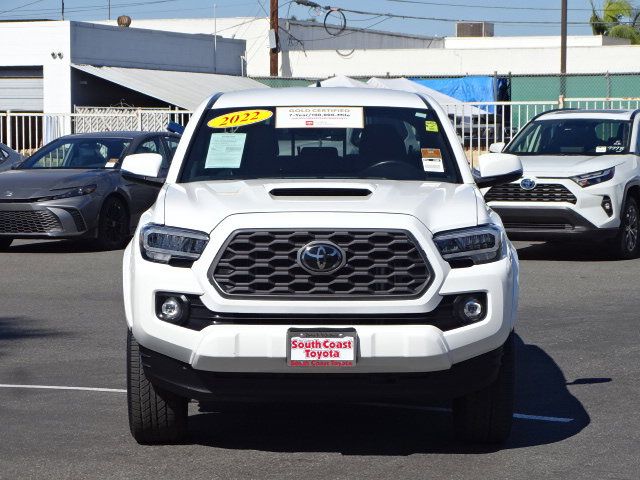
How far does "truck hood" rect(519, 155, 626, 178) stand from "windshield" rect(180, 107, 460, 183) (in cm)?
787

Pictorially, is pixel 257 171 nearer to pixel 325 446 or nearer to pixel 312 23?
pixel 325 446

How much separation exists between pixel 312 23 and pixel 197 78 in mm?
16321

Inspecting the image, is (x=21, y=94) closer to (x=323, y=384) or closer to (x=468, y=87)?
(x=468, y=87)

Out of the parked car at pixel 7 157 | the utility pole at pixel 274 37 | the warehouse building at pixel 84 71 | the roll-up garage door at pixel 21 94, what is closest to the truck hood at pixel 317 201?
the parked car at pixel 7 157

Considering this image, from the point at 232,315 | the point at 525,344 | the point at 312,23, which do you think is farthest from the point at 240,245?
the point at 312,23

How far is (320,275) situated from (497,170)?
184 cm

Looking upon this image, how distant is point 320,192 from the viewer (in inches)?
255

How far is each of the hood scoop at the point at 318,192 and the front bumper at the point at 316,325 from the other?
0.42 metres

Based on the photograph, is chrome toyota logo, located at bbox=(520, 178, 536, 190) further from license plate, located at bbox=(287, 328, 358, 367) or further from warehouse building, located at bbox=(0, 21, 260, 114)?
warehouse building, located at bbox=(0, 21, 260, 114)

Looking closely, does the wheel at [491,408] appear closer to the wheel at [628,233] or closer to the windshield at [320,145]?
the windshield at [320,145]

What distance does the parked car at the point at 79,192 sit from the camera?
53.9 feet

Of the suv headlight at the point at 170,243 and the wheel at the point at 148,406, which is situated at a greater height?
the suv headlight at the point at 170,243

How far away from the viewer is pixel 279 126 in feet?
24.6

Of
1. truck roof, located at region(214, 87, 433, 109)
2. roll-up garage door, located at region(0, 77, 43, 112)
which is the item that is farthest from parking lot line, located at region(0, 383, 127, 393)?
roll-up garage door, located at region(0, 77, 43, 112)
